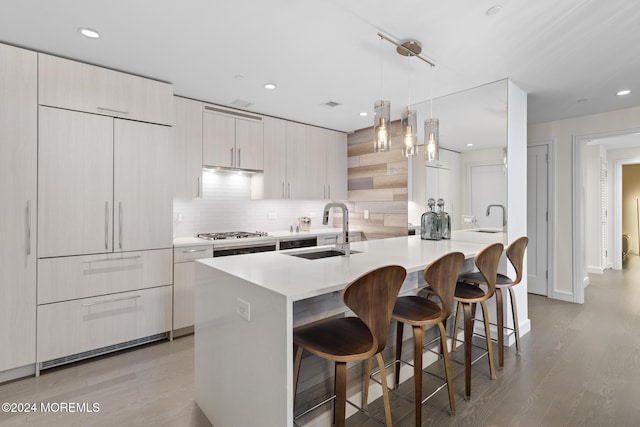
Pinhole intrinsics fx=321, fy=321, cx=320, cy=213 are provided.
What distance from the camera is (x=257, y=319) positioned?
1507 millimetres

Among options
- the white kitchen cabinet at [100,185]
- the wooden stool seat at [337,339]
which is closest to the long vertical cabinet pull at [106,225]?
the white kitchen cabinet at [100,185]

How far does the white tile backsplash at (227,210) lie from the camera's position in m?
3.84

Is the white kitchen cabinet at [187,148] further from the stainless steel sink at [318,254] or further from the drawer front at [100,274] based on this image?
the stainless steel sink at [318,254]

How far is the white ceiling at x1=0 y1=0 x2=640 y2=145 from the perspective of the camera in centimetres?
196

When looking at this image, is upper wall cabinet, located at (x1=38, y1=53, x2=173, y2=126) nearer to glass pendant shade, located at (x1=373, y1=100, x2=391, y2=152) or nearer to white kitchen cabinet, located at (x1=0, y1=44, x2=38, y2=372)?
white kitchen cabinet, located at (x1=0, y1=44, x2=38, y2=372)

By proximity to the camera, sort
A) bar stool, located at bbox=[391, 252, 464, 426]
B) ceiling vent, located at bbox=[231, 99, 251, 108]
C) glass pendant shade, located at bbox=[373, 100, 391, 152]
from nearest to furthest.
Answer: bar stool, located at bbox=[391, 252, 464, 426], glass pendant shade, located at bbox=[373, 100, 391, 152], ceiling vent, located at bbox=[231, 99, 251, 108]

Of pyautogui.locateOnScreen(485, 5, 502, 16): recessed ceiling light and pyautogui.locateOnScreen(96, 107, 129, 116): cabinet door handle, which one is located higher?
pyautogui.locateOnScreen(485, 5, 502, 16): recessed ceiling light

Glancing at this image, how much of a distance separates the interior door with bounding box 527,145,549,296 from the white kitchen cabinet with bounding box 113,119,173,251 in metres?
4.78

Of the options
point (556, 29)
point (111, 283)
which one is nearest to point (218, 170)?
point (111, 283)

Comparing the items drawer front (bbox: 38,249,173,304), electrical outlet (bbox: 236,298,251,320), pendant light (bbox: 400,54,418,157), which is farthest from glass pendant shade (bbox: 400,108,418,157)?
drawer front (bbox: 38,249,173,304)

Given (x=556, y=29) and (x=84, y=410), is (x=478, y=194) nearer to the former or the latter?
(x=556, y=29)

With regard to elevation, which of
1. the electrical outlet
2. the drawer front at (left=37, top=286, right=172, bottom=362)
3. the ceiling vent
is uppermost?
the ceiling vent

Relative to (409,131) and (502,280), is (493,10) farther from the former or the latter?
(502,280)

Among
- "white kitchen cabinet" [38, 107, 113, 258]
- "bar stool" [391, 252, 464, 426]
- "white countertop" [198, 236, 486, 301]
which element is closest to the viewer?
"white countertop" [198, 236, 486, 301]
